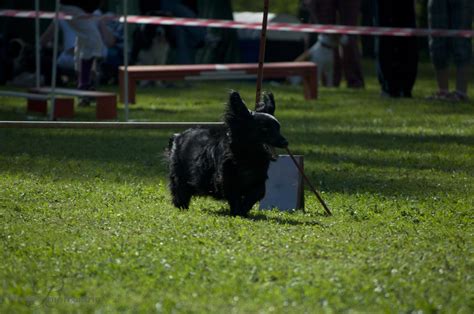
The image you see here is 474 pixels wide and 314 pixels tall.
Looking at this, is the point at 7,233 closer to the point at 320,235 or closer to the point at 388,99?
the point at 320,235

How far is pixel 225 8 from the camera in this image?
85.9ft

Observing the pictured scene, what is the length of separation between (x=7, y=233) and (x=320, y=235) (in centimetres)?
187

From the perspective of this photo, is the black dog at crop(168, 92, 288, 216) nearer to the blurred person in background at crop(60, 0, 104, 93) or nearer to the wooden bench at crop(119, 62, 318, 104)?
the blurred person in background at crop(60, 0, 104, 93)

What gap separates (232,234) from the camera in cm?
704

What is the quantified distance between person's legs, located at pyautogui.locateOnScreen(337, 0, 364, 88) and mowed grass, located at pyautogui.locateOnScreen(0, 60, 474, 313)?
7873mm

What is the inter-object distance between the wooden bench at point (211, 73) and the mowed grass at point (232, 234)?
15.1 ft

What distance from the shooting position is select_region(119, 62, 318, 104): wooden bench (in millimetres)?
18416

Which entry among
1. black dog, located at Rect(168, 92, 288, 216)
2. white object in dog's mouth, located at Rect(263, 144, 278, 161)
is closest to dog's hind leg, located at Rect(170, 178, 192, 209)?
black dog, located at Rect(168, 92, 288, 216)

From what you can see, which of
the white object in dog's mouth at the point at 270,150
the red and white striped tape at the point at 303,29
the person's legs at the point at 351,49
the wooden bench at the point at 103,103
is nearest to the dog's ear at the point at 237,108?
the white object in dog's mouth at the point at 270,150

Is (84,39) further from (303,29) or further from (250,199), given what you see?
(250,199)

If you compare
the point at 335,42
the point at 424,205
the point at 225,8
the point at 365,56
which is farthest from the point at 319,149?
the point at 365,56

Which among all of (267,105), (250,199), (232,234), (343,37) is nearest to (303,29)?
(343,37)

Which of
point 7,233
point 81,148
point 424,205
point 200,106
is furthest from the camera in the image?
point 200,106

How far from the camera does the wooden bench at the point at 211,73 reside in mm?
18416
